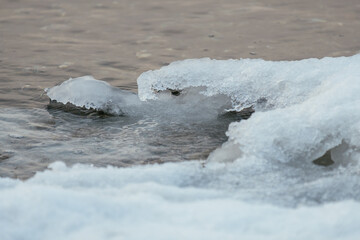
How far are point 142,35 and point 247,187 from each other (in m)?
3.53

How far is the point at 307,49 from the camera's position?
5359 millimetres

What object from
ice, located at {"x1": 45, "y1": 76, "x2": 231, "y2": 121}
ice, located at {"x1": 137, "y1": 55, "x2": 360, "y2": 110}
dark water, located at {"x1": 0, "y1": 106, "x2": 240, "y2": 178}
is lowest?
dark water, located at {"x1": 0, "y1": 106, "x2": 240, "y2": 178}

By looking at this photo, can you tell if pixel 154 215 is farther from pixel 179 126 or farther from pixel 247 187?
pixel 179 126

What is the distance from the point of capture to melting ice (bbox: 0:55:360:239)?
7.30 ft

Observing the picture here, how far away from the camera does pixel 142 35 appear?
5871mm

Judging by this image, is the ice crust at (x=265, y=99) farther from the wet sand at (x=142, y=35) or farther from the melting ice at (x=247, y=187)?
the wet sand at (x=142, y=35)

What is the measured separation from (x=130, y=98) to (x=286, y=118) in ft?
4.68

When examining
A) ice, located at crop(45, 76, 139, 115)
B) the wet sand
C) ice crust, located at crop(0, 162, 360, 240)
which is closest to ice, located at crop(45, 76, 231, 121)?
ice, located at crop(45, 76, 139, 115)

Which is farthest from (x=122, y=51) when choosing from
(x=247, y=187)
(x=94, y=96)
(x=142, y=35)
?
(x=247, y=187)

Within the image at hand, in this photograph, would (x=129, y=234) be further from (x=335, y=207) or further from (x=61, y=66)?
(x=61, y=66)

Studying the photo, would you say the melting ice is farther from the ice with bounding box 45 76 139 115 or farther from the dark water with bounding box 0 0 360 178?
the ice with bounding box 45 76 139 115

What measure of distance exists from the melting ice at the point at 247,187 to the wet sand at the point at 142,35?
1.66 metres

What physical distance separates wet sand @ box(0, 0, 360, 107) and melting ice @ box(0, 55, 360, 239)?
65.2 inches

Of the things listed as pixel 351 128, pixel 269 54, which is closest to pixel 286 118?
pixel 351 128
